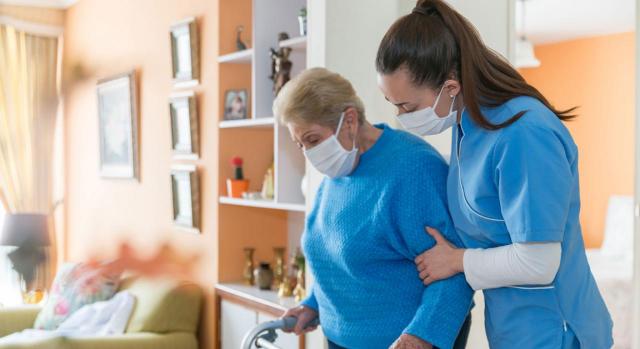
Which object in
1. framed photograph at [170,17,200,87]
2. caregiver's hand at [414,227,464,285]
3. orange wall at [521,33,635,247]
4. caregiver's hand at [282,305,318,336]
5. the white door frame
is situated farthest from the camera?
orange wall at [521,33,635,247]

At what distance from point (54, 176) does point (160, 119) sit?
66 centimetres

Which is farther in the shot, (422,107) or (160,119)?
(160,119)

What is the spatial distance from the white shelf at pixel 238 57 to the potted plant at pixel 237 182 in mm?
326

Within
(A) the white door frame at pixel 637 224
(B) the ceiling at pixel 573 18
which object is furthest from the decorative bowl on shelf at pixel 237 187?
(B) the ceiling at pixel 573 18

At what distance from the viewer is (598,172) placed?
5027 mm

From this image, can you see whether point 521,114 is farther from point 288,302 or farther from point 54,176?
point 288,302

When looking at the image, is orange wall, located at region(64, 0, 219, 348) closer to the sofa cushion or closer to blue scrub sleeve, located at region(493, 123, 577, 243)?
the sofa cushion

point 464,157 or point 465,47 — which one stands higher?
point 465,47

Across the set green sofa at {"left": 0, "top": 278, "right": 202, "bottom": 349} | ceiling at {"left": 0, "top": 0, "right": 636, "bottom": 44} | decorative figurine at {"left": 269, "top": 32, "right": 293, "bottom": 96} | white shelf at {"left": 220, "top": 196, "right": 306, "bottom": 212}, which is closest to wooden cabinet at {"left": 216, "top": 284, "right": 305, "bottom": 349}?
white shelf at {"left": 220, "top": 196, "right": 306, "bottom": 212}

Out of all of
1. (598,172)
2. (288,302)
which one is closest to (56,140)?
(288,302)

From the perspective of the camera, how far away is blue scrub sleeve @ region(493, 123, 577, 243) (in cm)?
87

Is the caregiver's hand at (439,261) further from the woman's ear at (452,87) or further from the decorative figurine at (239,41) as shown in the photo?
the decorative figurine at (239,41)

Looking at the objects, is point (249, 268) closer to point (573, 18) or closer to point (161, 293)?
point (161, 293)

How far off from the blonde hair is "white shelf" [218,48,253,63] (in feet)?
3.60
